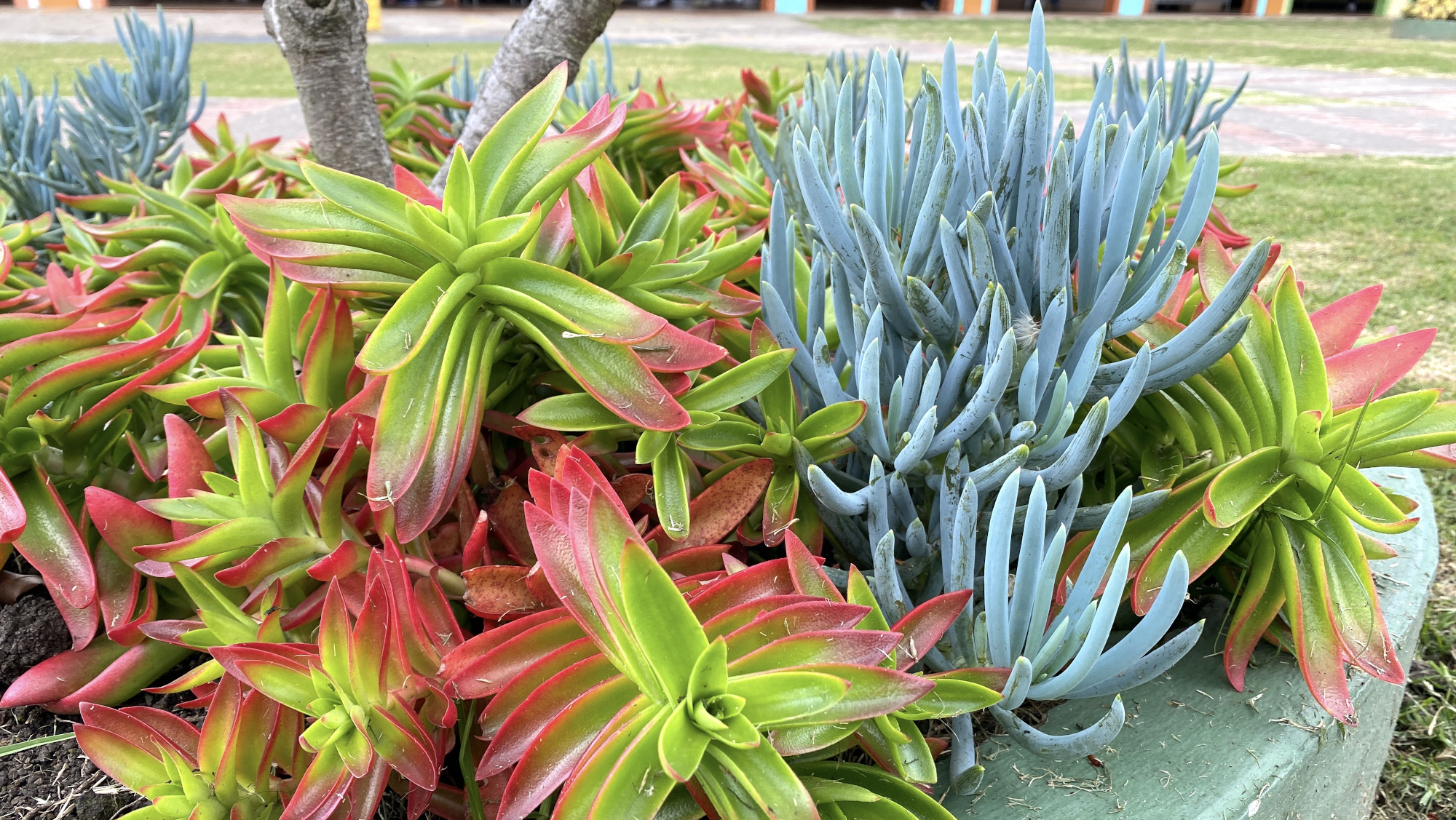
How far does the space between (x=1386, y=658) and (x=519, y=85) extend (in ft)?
4.59

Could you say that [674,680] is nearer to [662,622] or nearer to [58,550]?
[662,622]

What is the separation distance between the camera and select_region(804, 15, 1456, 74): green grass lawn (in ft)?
37.7

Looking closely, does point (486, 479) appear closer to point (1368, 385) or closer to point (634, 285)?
point (634, 285)

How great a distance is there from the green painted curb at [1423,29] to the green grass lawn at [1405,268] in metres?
11.2

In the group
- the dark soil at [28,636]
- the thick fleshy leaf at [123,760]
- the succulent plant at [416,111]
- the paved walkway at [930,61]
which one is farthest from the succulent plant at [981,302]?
the succulent plant at [416,111]

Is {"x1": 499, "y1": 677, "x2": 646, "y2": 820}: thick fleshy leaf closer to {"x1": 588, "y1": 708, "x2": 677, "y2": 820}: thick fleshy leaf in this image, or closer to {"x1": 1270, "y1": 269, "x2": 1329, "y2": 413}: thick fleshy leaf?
{"x1": 588, "y1": 708, "x2": 677, "y2": 820}: thick fleshy leaf

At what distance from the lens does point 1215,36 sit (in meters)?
14.5

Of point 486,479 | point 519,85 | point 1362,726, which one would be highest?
point 519,85

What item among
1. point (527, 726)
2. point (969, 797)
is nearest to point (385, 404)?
point (527, 726)

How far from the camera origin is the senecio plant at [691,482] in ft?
2.36

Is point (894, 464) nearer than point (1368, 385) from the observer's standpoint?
Yes

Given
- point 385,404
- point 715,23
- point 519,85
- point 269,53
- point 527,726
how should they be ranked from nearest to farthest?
1. point 527,726
2. point 385,404
3. point 519,85
4. point 269,53
5. point 715,23

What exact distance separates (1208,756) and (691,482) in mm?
551

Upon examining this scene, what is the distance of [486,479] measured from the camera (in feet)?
3.40
